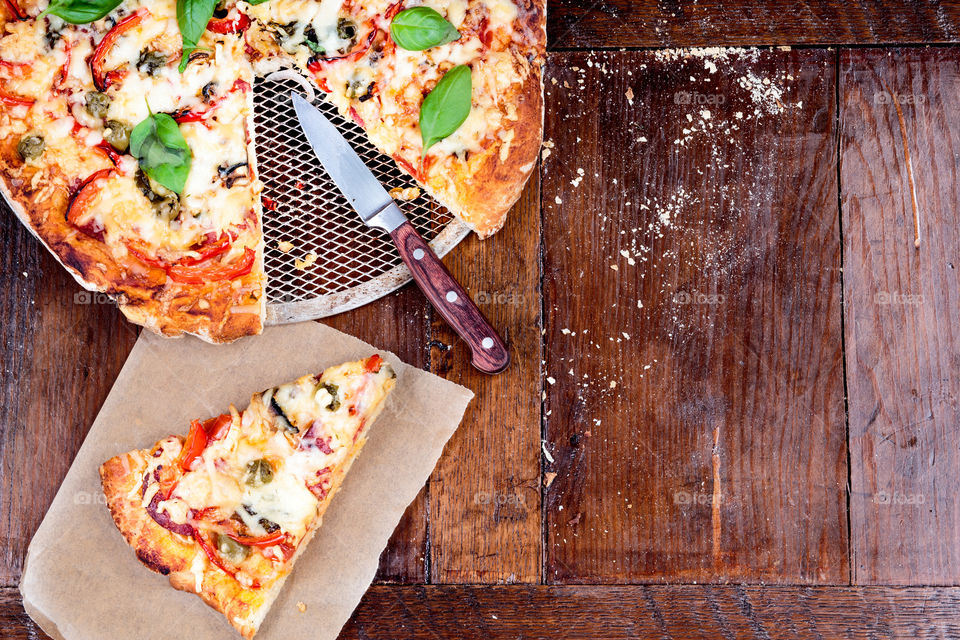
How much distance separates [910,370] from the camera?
113 inches

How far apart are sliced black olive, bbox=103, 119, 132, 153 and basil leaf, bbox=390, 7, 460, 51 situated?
1.02 m

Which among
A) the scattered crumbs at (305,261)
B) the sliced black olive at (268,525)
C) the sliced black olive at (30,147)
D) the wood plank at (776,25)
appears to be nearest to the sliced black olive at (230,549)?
the sliced black olive at (268,525)

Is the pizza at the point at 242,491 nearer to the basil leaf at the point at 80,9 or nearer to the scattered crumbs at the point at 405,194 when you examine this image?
the scattered crumbs at the point at 405,194

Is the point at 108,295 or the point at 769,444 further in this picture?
the point at 769,444

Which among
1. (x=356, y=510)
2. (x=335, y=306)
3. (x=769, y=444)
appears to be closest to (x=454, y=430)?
(x=356, y=510)

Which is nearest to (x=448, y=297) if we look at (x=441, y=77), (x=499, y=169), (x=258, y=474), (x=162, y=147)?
(x=499, y=169)

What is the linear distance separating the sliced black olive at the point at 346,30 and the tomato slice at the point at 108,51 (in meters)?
0.70

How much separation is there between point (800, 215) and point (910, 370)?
2.36 ft

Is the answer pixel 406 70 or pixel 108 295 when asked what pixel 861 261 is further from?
pixel 108 295

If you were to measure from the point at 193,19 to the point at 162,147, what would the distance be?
0.45m

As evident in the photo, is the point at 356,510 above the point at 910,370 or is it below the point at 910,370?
below

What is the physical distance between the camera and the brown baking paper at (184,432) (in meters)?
2.71

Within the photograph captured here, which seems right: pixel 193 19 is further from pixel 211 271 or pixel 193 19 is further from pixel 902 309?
pixel 902 309

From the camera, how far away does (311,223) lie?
111 inches
